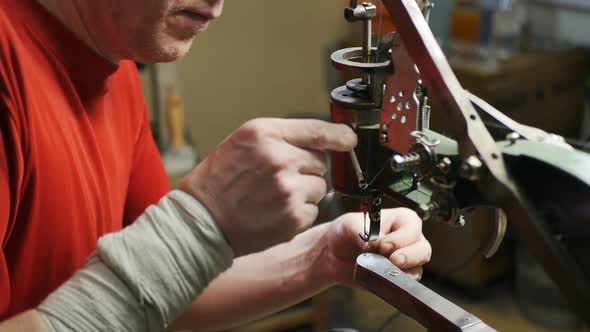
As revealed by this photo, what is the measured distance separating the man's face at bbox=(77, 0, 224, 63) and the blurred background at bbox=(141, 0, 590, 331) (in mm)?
923

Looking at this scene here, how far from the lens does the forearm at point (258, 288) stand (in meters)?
0.98

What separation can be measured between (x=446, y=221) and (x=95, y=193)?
0.46 meters

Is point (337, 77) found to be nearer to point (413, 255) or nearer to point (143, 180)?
point (143, 180)

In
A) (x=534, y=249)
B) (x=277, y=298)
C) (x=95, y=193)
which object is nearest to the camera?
(x=534, y=249)

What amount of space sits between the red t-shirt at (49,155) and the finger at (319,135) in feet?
0.94

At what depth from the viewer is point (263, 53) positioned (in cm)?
252

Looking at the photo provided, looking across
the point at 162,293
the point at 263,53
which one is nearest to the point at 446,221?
the point at 162,293

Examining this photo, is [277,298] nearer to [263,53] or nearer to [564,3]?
[263,53]

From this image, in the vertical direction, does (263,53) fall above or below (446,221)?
below

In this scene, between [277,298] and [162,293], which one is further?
[277,298]

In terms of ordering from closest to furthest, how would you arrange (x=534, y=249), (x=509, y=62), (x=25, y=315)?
1. (x=534, y=249)
2. (x=25, y=315)
3. (x=509, y=62)

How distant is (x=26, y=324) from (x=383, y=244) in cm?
39

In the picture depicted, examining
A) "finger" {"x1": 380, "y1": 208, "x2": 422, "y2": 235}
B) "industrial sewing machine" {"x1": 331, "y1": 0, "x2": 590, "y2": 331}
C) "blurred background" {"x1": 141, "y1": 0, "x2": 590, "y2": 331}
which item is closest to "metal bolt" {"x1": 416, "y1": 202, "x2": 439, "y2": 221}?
"industrial sewing machine" {"x1": 331, "y1": 0, "x2": 590, "y2": 331}

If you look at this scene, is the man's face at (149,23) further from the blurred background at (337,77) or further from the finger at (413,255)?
the blurred background at (337,77)
